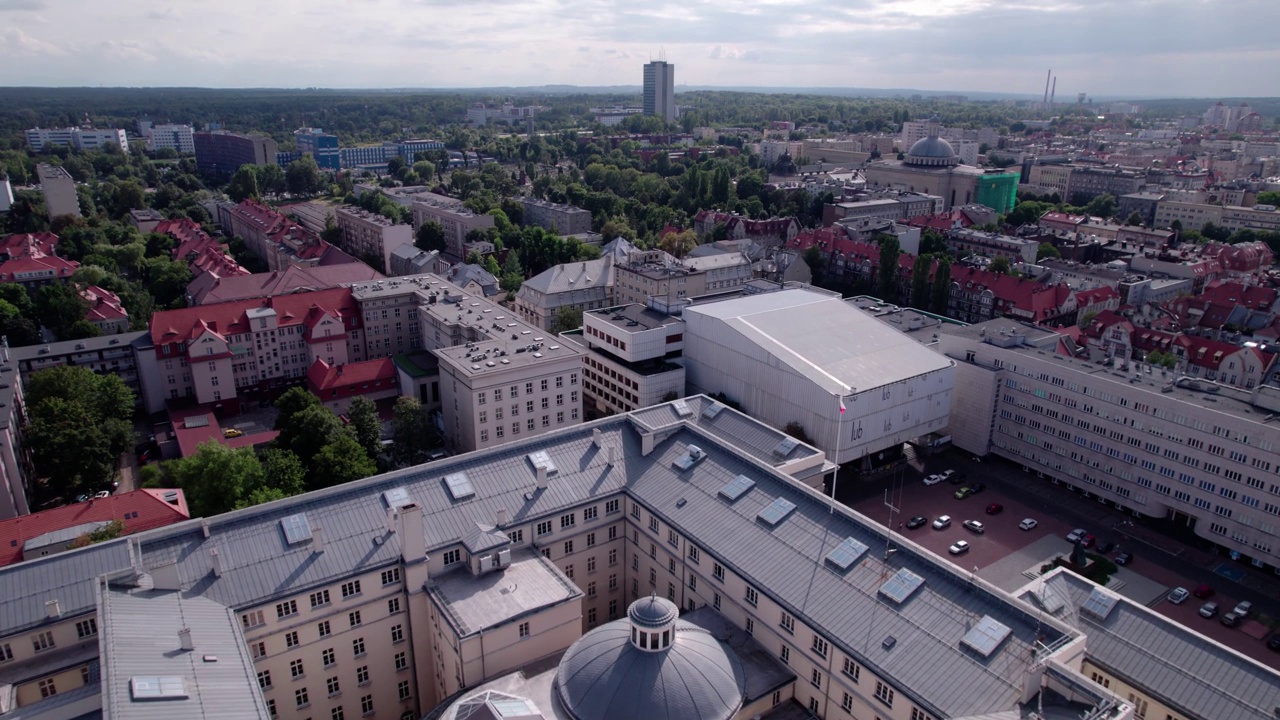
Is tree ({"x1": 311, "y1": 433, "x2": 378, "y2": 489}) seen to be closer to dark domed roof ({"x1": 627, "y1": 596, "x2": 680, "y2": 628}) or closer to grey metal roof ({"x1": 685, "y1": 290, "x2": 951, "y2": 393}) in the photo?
dark domed roof ({"x1": 627, "y1": 596, "x2": 680, "y2": 628})

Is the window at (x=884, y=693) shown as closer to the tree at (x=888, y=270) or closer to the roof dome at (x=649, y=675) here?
the roof dome at (x=649, y=675)

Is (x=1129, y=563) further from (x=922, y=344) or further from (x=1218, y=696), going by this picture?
(x=1218, y=696)

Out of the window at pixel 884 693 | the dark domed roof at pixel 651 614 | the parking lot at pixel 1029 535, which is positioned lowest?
the parking lot at pixel 1029 535

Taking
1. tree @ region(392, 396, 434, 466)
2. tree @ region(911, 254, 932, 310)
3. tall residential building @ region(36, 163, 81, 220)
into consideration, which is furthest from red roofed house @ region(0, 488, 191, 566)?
tall residential building @ region(36, 163, 81, 220)

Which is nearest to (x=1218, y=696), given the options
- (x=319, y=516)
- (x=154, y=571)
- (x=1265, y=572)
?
(x=1265, y=572)

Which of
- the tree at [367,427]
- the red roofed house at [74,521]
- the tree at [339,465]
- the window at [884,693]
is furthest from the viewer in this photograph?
the tree at [367,427]

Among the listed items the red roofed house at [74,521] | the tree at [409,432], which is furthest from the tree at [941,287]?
the red roofed house at [74,521]
